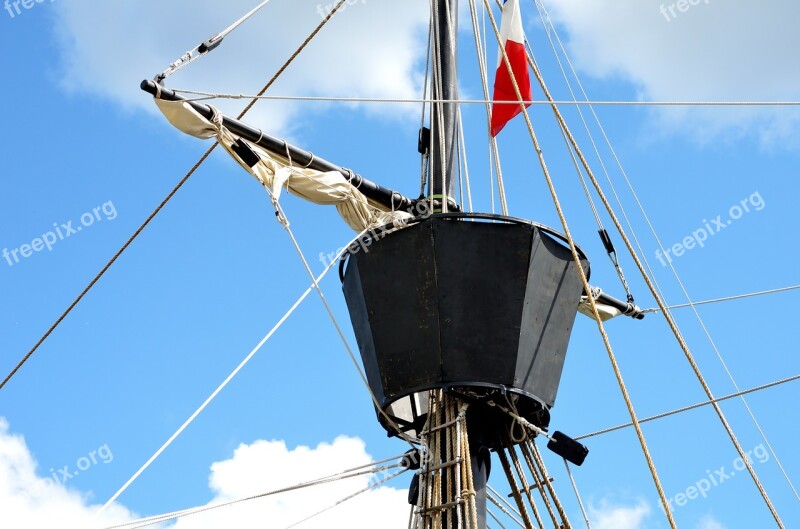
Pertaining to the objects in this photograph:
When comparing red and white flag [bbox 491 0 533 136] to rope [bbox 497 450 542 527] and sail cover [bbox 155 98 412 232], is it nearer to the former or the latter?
sail cover [bbox 155 98 412 232]

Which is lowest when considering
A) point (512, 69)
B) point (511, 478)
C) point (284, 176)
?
point (511, 478)

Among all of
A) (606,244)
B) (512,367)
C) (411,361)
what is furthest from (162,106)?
(606,244)

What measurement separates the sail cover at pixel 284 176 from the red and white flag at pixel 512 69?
1.60 metres

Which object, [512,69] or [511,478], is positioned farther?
[512,69]

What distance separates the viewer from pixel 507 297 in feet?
36.5

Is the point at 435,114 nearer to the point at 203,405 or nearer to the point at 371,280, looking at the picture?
the point at 371,280

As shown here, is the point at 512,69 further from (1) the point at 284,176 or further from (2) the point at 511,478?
(2) the point at 511,478

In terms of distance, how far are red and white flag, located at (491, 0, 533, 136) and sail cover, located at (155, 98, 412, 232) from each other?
160 cm

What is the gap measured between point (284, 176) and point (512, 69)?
9.92 feet

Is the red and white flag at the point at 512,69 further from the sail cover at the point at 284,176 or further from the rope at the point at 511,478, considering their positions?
the rope at the point at 511,478

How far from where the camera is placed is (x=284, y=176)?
12906mm

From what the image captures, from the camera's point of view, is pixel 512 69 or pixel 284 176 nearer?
pixel 284 176

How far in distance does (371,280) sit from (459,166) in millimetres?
2634

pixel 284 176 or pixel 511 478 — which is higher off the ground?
pixel 284 176
